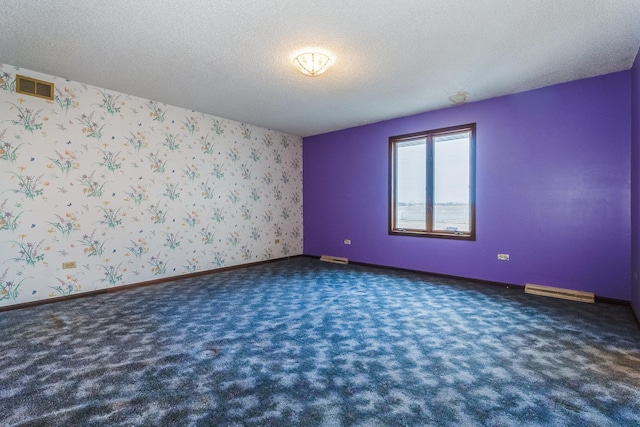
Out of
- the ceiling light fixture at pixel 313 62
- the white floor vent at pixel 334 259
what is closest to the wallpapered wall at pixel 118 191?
the white floor vent at pixel 334 259

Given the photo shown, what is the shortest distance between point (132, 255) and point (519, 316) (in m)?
4.85

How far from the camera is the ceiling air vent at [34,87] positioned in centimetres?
351

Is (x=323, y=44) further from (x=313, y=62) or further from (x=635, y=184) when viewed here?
(x=635, y=184)

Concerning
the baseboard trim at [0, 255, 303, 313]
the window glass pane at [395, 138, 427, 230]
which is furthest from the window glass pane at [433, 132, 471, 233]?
the baseboard trim at [0, 255, 303, 313]

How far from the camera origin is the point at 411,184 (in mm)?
5387

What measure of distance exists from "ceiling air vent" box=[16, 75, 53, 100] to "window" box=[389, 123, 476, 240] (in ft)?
15.8

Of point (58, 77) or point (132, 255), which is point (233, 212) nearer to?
point (132, 255)

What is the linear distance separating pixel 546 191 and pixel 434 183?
4.90 ft

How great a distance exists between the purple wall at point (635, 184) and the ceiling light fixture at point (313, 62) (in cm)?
300

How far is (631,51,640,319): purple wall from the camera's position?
120 inches

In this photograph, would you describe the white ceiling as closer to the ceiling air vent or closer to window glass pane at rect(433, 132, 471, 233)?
the ceiling air vent

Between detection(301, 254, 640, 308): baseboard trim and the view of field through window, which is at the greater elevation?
the view of field through window

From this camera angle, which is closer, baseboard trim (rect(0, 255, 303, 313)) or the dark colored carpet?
the dark colored carpet

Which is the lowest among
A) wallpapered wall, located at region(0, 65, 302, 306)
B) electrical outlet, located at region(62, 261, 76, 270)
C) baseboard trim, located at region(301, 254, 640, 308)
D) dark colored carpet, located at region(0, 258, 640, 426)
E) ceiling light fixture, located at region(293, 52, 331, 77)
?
dark colored carpet, located at region(0, 258, 640, 426)
